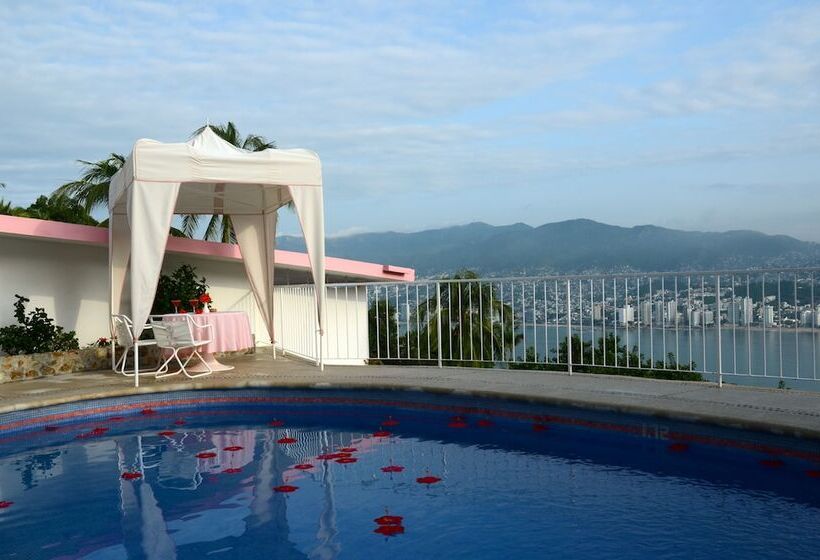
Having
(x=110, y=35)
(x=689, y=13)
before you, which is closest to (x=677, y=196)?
(x=689, y=13)

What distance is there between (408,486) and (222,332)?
15.8 feet

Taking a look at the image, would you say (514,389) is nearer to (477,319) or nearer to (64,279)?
(477,319)

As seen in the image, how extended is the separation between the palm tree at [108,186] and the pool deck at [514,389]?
11.6 m

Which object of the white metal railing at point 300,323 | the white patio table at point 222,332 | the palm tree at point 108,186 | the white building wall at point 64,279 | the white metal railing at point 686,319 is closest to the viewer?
the white metal railing at point 686,319

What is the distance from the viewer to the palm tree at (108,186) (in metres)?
21.0

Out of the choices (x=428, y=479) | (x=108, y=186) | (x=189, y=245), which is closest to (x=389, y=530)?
(x=428, y=479)

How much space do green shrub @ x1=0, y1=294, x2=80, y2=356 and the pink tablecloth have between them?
4.84 feet

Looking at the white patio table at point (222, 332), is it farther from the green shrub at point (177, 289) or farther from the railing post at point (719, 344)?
the railing post at point (719, 344)

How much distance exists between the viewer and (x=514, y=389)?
697cm

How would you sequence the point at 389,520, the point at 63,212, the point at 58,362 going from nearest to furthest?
the point at 389,520, the point at 58,362, the point at 63,212

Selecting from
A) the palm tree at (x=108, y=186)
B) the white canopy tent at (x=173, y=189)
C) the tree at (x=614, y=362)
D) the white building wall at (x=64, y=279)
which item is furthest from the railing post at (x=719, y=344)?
the palm tree at (x=108, y=186)

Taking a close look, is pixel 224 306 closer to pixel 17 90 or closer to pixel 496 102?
pixel 17 90

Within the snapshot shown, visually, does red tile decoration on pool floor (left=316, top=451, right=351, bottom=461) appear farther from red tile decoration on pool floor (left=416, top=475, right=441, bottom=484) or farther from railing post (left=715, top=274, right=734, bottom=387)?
railing post (left=715, top=274, right=734, bottom=387)

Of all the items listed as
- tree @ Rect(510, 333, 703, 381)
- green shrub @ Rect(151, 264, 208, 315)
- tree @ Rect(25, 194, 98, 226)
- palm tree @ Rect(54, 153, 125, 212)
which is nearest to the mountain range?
tree @ Rect(25, 194, 98, 226)
